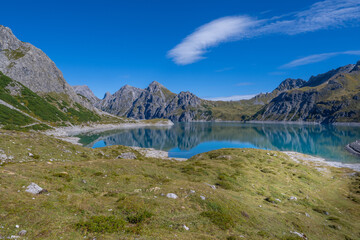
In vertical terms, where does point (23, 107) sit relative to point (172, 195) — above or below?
above

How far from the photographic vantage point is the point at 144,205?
623 inches

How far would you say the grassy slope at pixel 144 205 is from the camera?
12047 millimetres

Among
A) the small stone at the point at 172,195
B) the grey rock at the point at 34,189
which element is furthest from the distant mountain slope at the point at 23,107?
the small stone at the point at 172,195

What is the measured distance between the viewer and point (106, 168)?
27781 mm

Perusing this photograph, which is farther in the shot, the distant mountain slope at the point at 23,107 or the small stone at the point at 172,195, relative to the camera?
the distant mountain slope at the point at 23,107

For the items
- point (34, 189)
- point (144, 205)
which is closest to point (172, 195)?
point (144, 205)

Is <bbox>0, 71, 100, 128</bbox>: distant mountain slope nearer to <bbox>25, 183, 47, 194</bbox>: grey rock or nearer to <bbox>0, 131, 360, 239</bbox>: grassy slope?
<bbox>0, 131, 360, 239</bbox>: grassy slope

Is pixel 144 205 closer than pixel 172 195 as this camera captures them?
Yes

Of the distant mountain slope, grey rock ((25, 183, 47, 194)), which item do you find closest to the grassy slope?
grey rock ((25, 183, 47, 194))

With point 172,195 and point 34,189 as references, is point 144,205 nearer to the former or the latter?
point 172,195

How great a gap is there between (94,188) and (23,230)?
34.0ft

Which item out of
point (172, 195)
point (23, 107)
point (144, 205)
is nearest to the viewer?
point (144, 205)

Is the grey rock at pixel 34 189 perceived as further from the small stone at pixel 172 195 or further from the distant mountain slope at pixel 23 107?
the distant mountain slope at pixel 23 107

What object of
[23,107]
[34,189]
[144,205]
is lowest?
[144,205]
